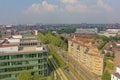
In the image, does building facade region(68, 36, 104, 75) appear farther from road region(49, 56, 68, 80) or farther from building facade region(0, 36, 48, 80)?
building facade region(0, 36, 48, 80)

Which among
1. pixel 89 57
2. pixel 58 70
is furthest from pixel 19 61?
pixel 89 57

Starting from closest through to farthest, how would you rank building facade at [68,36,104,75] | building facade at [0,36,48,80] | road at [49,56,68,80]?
1. building facade at [0,36,48,80]
2. road at [49,56,68,80]
3. building facade at [68,36,104,75]

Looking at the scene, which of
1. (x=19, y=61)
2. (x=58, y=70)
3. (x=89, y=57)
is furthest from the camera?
(x=89, y=57)

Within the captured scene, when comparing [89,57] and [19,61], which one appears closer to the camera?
[19,61]

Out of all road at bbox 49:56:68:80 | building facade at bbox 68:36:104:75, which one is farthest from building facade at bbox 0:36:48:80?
building facade at bbox 68:36:104:75

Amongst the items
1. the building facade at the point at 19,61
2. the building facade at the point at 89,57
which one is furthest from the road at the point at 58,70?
the building facade at the point at 89,57

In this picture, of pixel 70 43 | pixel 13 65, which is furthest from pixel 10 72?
pixel 70 43

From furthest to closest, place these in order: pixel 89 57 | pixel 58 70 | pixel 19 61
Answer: pixel 89 57 < pixel 58 70 < pixel 19 61

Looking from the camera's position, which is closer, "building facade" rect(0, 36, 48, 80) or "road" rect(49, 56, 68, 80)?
"building facade" rect(0, 36, 48, 80)

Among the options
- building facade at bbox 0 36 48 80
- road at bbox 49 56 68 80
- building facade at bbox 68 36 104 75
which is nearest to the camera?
building facade at bbox 0 36 48 80

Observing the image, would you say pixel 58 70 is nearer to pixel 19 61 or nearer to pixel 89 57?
pixel 89 57

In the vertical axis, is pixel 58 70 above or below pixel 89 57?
below
